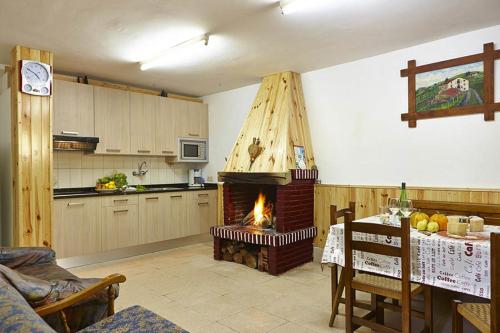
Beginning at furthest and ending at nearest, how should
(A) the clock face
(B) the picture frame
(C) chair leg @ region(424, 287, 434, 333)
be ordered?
(A) the clock face, (B) the picture frame, (C) chair leg @ region(424, 287, 434, 333)

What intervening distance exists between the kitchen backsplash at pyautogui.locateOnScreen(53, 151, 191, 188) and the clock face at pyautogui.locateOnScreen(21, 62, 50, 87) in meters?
1.29

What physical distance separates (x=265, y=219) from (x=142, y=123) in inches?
89.4

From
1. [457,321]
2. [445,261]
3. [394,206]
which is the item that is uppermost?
[394,206]

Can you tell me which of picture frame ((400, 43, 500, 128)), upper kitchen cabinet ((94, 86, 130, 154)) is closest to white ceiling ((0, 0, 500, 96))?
picture frame ((400, 43, 500, 128))

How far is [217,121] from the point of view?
18.9ft

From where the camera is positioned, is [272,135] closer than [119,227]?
Yes

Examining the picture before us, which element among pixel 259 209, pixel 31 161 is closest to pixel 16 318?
pixel 31 161

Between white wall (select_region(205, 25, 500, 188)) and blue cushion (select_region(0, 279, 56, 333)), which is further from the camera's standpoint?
white wall (select_region(205, 25, 500, 188))

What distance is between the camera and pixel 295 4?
2.50m

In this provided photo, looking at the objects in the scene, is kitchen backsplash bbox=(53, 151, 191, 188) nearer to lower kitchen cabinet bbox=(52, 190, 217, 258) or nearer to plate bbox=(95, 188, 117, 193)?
plate bbox=(95, 188, 117, 193)

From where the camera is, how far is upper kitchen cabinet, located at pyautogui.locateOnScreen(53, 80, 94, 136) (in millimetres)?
4168

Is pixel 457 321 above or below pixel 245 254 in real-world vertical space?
above

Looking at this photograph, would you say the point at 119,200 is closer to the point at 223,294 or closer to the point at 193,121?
the point at 193,121

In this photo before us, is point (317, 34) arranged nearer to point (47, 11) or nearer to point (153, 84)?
point (47, 11)
